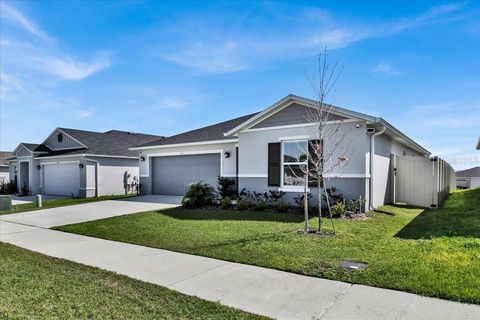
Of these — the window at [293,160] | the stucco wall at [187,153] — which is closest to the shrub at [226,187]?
the stucco wall at [187,153]

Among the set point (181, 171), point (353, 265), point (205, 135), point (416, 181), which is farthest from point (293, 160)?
point (181, 171)

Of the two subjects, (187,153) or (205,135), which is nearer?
(205,135)

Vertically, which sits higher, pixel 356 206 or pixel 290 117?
pixel 290 117

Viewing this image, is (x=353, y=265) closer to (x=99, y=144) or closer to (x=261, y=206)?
(x=261, y=206)

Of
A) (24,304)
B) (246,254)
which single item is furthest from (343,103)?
(24,304)

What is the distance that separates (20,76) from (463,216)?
57.0 ft

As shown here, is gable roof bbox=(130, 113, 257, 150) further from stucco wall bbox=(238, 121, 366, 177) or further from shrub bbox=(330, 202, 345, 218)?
shrub bbox=(330, 202, 345, 218)

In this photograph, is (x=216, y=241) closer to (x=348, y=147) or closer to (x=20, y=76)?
(x=348, y=147)

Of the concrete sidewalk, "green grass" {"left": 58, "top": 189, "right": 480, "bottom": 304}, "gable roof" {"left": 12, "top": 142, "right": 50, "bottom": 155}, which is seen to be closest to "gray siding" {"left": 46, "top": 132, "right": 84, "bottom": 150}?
"gable roof" {"left": 12, "top": 142, "right": 50, "bottom": 155}

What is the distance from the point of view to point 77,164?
68.3 ft

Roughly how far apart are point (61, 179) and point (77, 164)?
2.39 meters

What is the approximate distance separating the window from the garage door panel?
5017mm

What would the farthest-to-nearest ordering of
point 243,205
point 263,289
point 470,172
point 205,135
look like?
1. point 470,172
2. point 205,135
3. point 243,205
4. point 263,289

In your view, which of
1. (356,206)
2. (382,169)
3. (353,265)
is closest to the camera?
(353,265)
